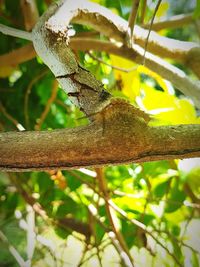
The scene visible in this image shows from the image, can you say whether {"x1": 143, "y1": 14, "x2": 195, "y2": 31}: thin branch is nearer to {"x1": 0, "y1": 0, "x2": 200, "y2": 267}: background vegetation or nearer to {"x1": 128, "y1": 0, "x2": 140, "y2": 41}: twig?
{"x1": 0, "y1": 0, "x2": 200, "y2": 267}: background vegetation

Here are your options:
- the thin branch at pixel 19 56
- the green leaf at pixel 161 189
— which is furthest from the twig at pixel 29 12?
the green leaf at pixel 161 189

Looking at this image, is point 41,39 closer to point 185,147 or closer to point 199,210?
point 185,147

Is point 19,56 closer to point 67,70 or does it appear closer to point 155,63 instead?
point 155,63

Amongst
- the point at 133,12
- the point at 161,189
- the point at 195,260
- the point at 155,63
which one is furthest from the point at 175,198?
the point at 133,12

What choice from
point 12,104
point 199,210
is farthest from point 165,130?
point 12,104

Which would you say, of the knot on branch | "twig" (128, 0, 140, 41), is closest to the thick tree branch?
the knot on branch

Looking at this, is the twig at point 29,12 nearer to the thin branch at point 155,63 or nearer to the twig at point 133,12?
the thin branch at point 155,63
